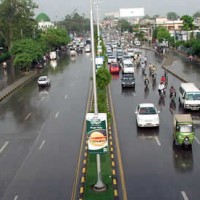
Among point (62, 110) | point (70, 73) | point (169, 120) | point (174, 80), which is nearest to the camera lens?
point (169, 120)

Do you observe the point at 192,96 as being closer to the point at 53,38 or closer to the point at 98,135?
the point at 98,135

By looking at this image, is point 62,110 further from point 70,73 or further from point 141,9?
point 141,9

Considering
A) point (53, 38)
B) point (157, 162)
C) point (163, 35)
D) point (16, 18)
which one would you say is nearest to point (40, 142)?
point (157, 162)

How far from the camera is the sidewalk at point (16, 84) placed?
148 feet

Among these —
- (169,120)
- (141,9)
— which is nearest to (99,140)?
(169,120)

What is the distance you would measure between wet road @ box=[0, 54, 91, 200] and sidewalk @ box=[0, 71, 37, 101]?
1.10m

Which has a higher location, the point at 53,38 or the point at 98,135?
the point at 98,135

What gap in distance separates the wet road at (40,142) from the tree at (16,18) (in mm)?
43850

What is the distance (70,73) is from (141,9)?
91.4m

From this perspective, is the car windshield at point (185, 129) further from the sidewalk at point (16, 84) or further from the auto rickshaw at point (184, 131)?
the sidewalk at point (16, 84)

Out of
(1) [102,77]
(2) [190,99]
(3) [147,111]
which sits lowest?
(2) [190,99]

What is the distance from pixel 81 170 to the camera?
20125 millimetres

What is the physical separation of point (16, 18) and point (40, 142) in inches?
2630

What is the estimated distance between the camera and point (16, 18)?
3442 inches
